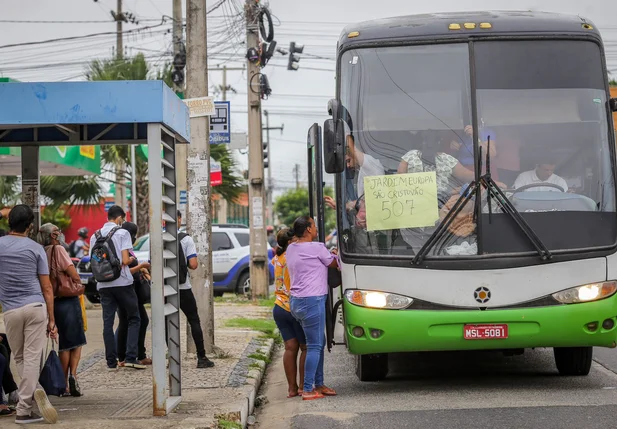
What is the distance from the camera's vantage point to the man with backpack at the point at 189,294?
10.8m

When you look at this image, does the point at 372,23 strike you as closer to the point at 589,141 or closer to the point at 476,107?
the point at 476,107

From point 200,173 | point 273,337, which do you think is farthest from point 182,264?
point 273,337

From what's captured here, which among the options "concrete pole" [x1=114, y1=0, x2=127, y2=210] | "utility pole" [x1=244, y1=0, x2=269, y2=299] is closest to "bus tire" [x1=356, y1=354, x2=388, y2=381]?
"utility pole" [x1=244, y1=0, x2=269, y2=299]

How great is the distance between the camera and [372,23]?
32.3 ft

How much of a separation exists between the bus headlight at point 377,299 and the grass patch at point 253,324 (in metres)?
6.35

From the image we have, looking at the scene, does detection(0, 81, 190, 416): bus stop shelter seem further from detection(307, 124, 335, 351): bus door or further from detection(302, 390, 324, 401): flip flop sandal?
detection(307, 124, 335, 351): bus door

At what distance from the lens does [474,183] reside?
9.07 metres

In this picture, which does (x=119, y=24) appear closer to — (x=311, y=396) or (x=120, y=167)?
(x=120, y=167)

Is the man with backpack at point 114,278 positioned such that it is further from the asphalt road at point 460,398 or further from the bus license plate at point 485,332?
the bus license plate at point 485,332

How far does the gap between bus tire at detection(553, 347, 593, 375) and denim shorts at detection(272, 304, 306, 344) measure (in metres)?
2.73

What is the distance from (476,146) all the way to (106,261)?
4.17 metres

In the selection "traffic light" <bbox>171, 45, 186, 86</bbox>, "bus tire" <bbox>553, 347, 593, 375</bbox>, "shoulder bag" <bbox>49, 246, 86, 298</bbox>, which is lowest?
"bus tire" <bbox>553, 347, 593, 375</bbox>

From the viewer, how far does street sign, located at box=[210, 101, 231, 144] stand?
14.4 metres

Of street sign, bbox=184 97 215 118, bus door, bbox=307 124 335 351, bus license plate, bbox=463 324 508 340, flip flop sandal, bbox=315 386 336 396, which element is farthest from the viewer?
street sign, bbox=184 97 215 118
